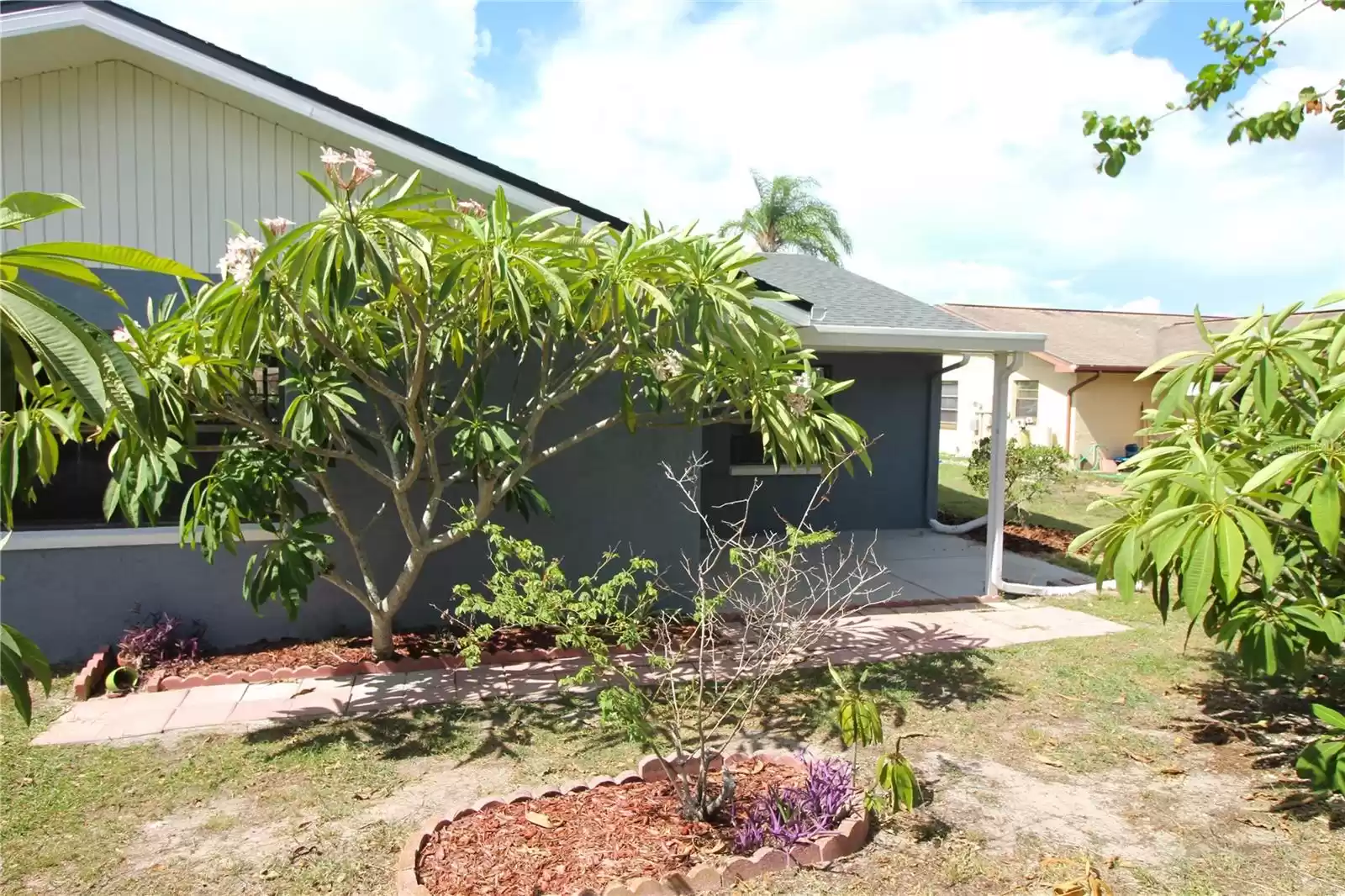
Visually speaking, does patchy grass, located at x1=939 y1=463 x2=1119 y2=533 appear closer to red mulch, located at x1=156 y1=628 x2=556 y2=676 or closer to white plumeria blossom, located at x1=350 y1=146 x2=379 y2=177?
red mulch, located at x1=156 y1=628 x2=556 y2=676

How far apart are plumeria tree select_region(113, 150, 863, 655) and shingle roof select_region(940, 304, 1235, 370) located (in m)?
18.1

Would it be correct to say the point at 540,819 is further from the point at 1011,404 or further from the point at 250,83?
the point at 1011,404

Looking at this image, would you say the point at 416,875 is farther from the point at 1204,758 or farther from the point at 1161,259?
the point at 1161,259

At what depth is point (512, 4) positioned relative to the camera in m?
6.99

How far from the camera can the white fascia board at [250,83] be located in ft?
18.5

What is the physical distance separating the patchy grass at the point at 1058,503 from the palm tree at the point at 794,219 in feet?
43.7

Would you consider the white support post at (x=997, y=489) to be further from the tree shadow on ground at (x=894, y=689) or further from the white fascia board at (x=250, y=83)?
the white fascia board at (x=250, y=83)

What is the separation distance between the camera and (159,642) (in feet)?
20.6

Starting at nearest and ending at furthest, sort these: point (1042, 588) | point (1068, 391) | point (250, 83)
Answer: point (250, 83) < point (1042, 588) < point (1068, 391)

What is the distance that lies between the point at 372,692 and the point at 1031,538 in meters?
9.71

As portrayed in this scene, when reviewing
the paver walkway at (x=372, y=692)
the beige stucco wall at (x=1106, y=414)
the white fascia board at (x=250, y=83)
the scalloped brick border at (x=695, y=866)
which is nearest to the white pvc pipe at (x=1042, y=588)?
the paver walkway at (x=372, y=692)

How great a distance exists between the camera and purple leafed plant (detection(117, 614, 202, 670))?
6.18 meters

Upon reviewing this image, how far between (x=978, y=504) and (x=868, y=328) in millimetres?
9352

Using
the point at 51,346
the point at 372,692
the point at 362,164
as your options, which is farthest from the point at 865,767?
the point at 51,346
